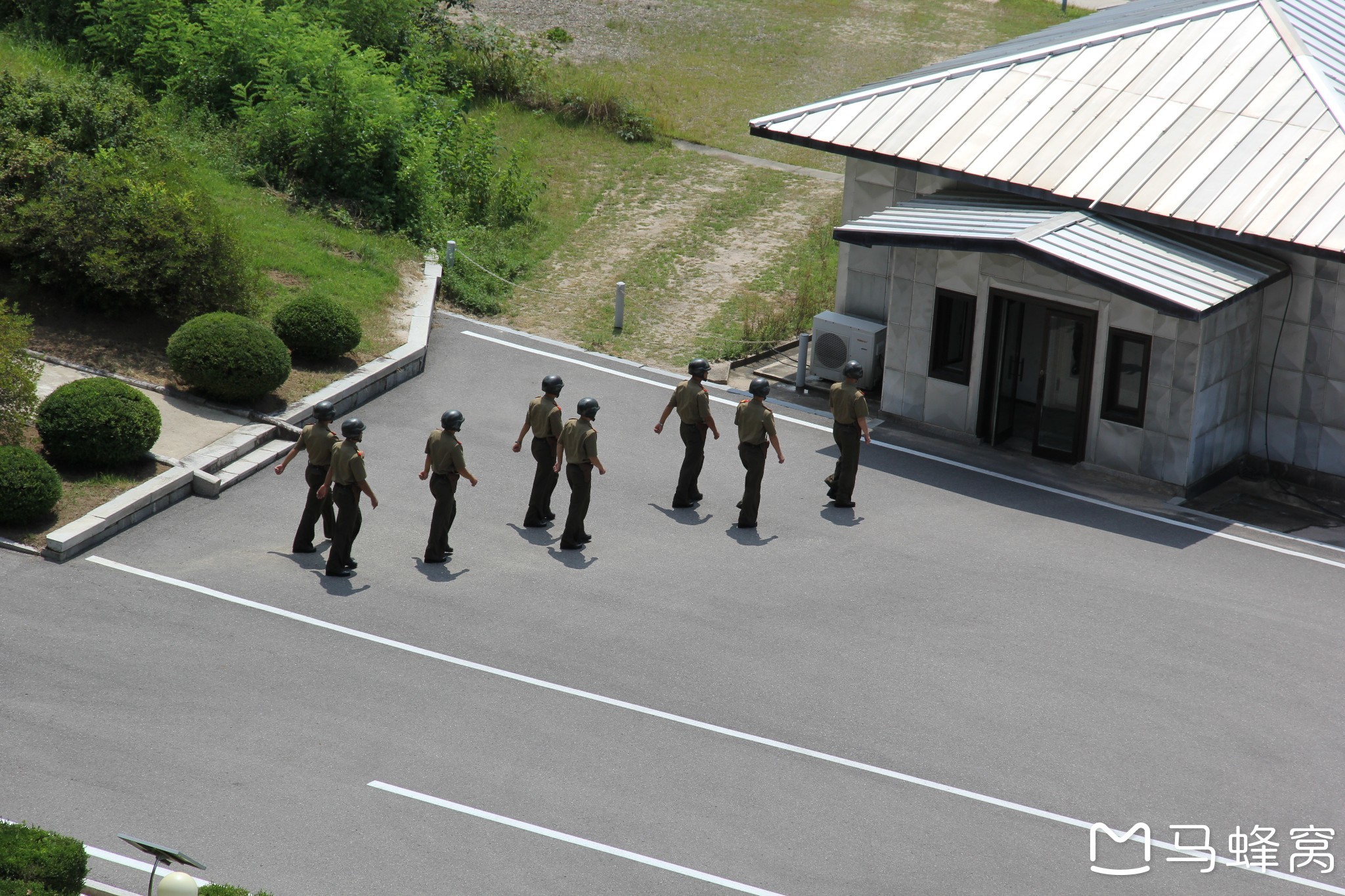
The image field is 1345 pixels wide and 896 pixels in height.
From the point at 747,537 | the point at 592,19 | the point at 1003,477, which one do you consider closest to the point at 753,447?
the point at 747,537

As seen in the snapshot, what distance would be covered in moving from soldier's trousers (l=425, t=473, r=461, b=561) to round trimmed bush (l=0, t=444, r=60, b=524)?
395 centimetres

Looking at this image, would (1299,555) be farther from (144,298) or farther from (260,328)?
(144,298)

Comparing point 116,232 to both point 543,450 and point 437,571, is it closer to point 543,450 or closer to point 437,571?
point 543,450

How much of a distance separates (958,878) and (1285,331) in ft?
36.8

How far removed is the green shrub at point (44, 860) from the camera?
9.28 metres

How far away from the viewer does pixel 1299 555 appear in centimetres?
1722

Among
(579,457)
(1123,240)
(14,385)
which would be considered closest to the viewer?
(579,457)

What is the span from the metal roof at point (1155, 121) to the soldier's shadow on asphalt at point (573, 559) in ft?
27.0

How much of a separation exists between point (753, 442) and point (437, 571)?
3930mm

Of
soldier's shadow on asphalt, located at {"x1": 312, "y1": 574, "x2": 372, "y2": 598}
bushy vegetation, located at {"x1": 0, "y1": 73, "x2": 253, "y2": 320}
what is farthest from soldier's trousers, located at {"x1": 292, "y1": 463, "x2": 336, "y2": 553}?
bushy vegetation, located at {"x1": 0, "y1": 73, "x2": 253, "y2": 320}

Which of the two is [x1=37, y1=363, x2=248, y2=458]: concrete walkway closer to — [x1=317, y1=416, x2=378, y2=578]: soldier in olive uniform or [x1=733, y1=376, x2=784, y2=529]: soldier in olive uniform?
[x1=317, y1=416, x2=378, y2=578]: soldier in olive uniform

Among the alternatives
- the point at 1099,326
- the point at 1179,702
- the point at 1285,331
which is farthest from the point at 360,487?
the point at 1285,331

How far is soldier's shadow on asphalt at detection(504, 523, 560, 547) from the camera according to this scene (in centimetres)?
1633

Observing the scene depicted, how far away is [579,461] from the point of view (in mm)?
15875
